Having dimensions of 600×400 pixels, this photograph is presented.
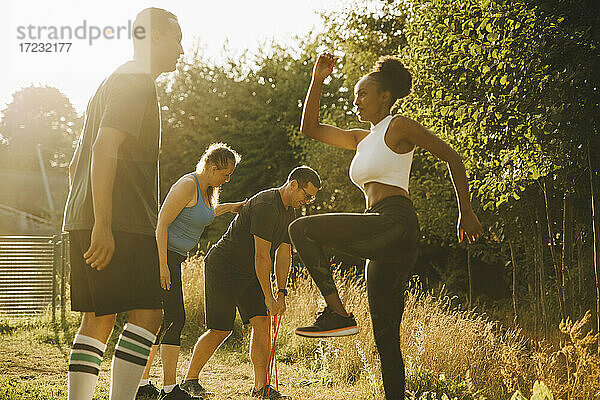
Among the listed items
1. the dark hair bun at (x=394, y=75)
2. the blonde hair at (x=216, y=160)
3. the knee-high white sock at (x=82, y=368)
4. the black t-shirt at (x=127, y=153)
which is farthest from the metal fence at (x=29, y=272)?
the dark hair bun at (x=394, y=75)

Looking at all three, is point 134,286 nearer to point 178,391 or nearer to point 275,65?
point 178,391

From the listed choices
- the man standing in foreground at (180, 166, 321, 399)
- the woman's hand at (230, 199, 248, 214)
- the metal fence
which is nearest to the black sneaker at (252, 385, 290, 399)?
the man standing in foreground at (180, 166, 321, 399)

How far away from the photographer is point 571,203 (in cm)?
963

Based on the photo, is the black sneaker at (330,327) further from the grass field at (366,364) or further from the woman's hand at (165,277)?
the woman's hand at (165,277)

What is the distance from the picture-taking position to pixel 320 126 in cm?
379

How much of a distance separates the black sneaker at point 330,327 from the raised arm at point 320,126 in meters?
0.91

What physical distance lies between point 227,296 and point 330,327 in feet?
6.65

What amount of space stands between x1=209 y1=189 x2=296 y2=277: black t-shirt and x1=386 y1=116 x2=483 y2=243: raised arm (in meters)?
1.74

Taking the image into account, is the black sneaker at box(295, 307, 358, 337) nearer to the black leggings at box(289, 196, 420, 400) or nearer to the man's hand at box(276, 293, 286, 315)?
the black leggings at box(289, 196, 420, 400)

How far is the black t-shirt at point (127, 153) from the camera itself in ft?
10.6

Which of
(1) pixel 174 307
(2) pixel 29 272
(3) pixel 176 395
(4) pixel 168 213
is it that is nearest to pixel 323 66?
(4) pixel 168 213

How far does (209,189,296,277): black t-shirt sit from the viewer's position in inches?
198

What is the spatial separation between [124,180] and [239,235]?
2.04 meters

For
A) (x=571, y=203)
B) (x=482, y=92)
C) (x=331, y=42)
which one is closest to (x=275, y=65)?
(x=331, y=42)
